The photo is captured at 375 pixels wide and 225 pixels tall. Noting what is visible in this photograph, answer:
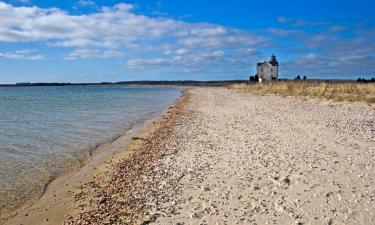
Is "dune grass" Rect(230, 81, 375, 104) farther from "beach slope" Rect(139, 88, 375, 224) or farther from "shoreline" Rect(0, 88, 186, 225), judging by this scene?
"shoreline" Rect(0, 88, 186, 225)

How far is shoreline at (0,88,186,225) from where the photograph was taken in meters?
7.44

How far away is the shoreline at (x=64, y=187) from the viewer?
7438mm

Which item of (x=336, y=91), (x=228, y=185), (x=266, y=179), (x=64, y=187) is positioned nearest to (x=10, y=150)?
(x=64, y=187)

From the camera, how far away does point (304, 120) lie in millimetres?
18828

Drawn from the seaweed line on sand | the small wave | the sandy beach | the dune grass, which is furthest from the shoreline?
the dune grass

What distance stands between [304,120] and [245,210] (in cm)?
1323

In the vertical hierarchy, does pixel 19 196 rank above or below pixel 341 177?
below

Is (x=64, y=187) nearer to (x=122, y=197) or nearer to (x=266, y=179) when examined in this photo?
(x=122, y=197)

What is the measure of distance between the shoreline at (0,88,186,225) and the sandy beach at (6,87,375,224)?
3 cm

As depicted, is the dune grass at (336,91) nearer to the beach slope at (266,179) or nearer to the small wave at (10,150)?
the beach slope at (266,179)

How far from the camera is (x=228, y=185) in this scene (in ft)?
25.9

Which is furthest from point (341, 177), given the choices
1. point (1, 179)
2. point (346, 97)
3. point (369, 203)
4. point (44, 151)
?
point (346, 97)

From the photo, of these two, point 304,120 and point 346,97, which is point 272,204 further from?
point 346,97

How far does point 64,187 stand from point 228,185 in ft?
13.4
